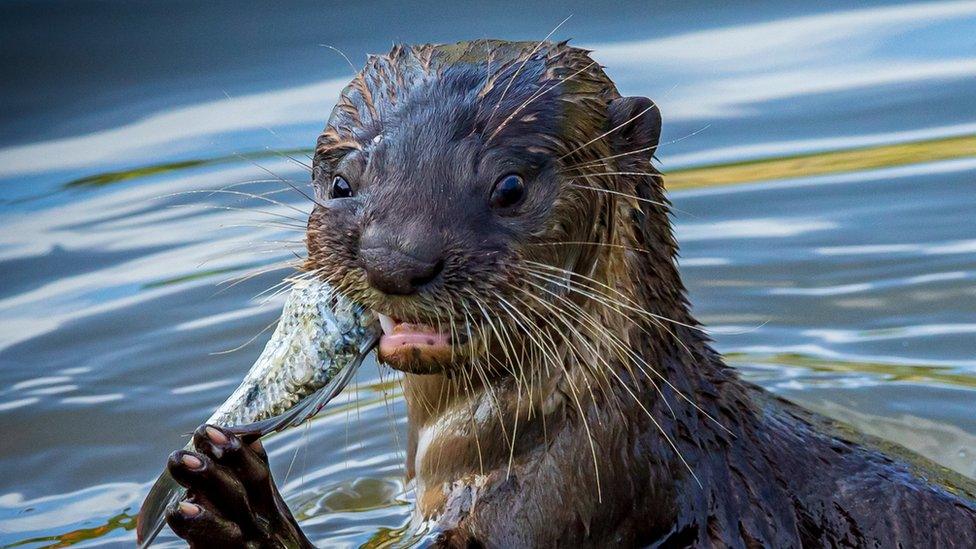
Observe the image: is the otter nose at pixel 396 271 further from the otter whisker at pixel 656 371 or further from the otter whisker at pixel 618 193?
the otter whisker at pixel 618 193

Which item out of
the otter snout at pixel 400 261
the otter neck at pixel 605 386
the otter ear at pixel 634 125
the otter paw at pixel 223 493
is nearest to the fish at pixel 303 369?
the otter paw at pixel 223 493

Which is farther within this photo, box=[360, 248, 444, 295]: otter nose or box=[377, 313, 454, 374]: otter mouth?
box=[377, 313, 454, 374]: otter mouth

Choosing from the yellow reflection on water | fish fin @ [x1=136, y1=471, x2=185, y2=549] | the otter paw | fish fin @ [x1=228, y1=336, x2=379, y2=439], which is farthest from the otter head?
the yellow reflection on water

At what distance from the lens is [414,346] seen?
3.48m

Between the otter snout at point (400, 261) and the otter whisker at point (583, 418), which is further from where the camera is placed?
the otter whisker at point (583, 418)

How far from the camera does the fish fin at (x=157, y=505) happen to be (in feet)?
11.6

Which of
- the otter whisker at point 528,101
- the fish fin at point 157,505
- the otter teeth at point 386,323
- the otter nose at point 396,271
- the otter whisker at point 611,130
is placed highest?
the otter whisker at point 528,101

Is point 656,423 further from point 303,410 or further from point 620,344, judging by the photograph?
point 303,410

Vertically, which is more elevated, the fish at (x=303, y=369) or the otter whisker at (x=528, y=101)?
the otter whisker at (x=528, y=101)

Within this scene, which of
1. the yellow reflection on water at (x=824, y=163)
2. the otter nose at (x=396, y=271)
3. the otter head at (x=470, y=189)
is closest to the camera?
the otter nose at (x=396, y=271)

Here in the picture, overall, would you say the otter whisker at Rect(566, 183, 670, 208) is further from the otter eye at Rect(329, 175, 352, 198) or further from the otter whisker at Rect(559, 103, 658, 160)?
the otter eye at Rect(329, 175, 352, 198)

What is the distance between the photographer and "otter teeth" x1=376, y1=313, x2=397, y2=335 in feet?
11.6

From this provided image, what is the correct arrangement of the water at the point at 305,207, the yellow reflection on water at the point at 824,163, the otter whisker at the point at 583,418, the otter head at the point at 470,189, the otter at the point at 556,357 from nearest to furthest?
the otter head at the point at 470,189 → the otter at the point at 556,357 → the otter whisker at the point at 583,418 → the water at the point at 305,207 → the yellow reflection on water at the point at 824,163

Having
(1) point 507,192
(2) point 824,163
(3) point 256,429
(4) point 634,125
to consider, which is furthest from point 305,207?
(3) point 256,429
